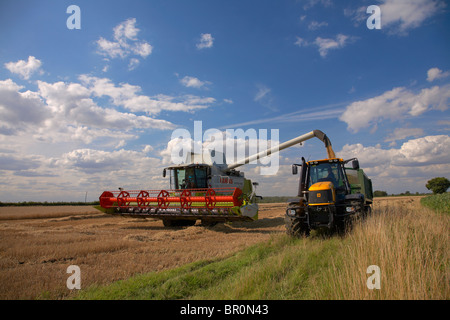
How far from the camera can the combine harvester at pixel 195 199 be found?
10094 mm

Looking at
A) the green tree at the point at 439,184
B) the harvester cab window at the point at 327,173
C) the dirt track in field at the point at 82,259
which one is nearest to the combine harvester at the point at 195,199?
the dirt track in field at the point at 82,259

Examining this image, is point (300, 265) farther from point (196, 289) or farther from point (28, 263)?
point (28, 263)

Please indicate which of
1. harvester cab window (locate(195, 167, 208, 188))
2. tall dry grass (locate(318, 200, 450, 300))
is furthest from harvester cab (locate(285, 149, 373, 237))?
harvester cab window (locate(195, 167, 208, 188))

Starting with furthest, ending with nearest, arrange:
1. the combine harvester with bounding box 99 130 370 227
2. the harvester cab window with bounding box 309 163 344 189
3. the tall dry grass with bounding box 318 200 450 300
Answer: the combine harvester with bounding box 99 130 370 227 < the harvester cab window with bounding box 309 163 344 189 < the tall dry grass with bounding box 318 200 450 300

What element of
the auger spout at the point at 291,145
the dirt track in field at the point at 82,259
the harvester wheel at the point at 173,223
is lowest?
the harvester wheel at the point at 173,223

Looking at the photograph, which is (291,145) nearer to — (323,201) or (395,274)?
(323,201)

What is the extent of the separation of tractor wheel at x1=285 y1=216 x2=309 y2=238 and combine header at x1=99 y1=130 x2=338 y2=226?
8.35ft

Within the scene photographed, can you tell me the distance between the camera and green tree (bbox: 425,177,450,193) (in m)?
56.9

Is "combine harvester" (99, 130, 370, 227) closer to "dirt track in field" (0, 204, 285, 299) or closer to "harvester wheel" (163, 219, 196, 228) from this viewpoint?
"harvester wheel" (163, 219, 196, 228)

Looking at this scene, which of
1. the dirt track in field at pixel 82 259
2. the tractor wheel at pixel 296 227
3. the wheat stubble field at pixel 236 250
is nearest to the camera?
the wheat stubble field at pixel 236 250

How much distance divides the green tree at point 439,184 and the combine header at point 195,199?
5873 centimetres

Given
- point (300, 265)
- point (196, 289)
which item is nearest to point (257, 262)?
point (300, 265)

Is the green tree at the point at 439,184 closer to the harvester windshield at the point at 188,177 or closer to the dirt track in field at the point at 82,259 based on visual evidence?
the harvester windshield at the point at 188,177
